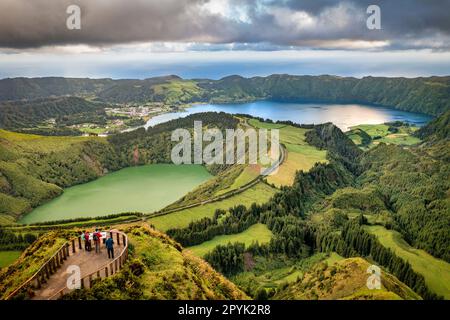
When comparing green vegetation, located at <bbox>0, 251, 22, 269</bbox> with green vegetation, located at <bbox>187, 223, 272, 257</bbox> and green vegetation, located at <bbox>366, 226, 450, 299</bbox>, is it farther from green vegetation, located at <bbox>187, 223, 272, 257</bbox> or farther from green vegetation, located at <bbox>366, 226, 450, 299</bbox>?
green vegetation, located at <bbox>366, 226, 450, 299</bbox>

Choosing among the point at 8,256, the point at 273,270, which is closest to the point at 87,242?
the point at 273,270

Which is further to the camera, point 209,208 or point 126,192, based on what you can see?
point 126,192

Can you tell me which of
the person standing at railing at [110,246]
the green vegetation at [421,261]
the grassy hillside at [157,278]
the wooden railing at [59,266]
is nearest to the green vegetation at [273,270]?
the green vegetation at [421,261]

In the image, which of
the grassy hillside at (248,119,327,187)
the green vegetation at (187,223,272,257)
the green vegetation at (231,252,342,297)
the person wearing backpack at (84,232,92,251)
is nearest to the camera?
the person wearing backpack at (84,232,92,251)

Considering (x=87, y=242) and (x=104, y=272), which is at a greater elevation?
(x=87, y=242)

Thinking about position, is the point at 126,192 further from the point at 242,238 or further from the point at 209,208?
the point at 242,238

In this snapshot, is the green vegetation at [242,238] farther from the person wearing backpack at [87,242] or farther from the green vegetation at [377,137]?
the green vegetation at [377,137]

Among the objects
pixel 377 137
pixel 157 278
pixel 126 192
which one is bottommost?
pixel 126 192

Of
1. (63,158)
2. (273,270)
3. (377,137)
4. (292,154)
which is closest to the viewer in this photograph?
(273,270)

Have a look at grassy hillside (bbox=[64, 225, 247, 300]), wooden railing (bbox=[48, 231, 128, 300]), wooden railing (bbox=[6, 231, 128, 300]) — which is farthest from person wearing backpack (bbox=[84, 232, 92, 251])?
grassy hillside (bbox=[64, 225, 247, 300])
